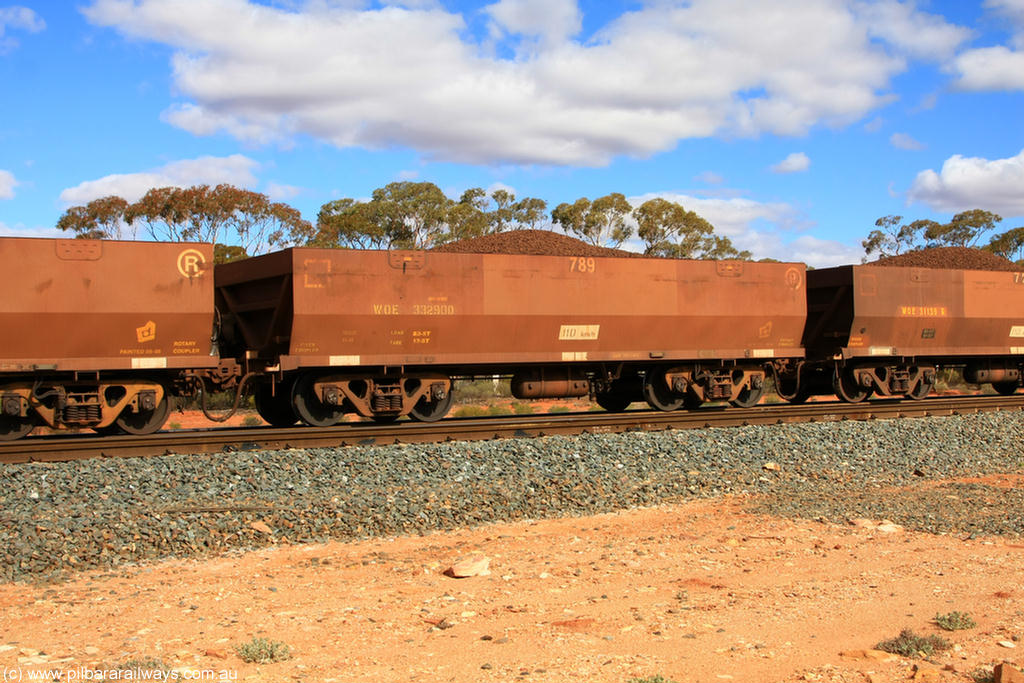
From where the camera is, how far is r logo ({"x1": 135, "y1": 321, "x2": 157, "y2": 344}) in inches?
495

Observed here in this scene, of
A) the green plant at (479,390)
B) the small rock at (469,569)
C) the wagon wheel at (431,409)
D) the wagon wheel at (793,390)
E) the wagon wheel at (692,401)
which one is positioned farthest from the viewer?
the green plant at (479,390)

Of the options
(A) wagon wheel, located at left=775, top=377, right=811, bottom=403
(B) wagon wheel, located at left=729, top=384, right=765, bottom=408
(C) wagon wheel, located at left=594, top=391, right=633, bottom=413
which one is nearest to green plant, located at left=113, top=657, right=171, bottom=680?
(C) wagon wheel, located at left=594, top=391, right=633, bottom=413

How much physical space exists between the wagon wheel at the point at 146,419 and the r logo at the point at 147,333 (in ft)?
3.20

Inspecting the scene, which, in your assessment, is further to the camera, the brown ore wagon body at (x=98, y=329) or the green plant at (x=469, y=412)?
the green plant at (x=469, y=412)

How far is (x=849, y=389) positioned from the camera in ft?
62.6

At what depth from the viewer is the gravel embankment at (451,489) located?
787 centimetres

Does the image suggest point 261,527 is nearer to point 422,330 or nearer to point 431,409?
point 422,330

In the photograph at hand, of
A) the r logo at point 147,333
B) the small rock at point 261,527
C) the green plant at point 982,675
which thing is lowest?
the green plant at point 982,675

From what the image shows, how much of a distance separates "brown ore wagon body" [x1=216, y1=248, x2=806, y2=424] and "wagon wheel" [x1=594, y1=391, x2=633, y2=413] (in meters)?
0.19

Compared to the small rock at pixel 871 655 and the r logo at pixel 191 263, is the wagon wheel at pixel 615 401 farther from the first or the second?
the small rock at pixel 871 655

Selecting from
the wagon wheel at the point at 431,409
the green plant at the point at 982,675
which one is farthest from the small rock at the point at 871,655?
the wagon wheel at the point at 431,409

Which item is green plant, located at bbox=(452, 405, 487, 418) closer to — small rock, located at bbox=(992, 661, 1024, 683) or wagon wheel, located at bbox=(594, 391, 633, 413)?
wagon wheel, located at bbox=(594, 391, 633, 413)

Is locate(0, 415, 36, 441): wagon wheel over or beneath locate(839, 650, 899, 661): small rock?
over

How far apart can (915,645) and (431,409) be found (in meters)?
10.6
